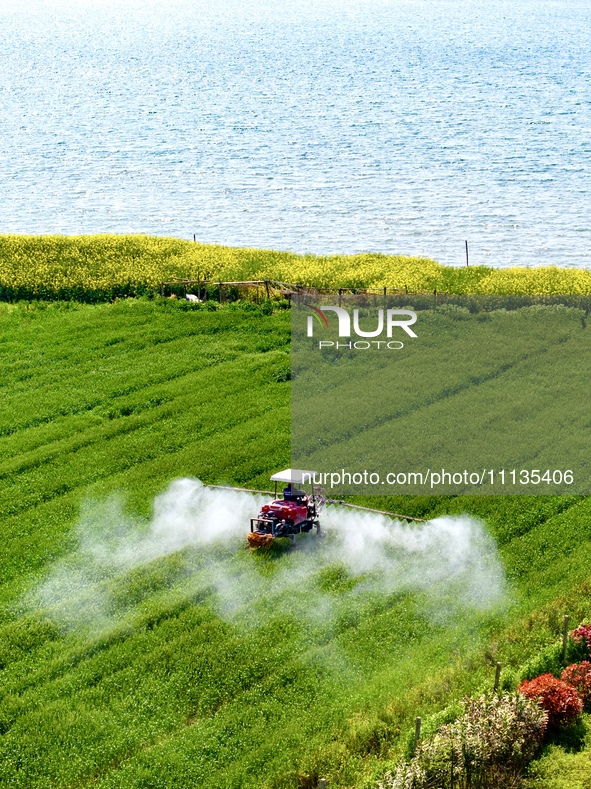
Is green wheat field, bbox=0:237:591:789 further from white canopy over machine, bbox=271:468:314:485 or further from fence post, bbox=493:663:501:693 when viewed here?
white canopy over machine, bbox=271:468:314:485


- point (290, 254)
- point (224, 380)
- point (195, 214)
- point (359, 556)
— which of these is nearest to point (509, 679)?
point (359, 556)

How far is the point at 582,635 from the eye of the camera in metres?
29.5

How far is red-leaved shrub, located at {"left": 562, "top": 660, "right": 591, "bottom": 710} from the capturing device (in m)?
27.8

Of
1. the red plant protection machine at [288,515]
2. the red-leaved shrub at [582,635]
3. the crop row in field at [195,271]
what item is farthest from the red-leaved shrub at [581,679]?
the crop row in field at [195,271]

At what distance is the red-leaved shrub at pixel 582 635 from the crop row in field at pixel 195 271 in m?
30.3

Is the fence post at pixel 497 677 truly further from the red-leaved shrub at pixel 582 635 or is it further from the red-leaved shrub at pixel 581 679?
the red-leaved shrub at pixel 582 635

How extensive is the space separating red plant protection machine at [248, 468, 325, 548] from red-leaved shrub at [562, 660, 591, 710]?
10.6 m

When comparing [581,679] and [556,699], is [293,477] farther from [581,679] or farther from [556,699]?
[556,699]

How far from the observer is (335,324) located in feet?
177

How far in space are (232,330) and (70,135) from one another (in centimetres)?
8631

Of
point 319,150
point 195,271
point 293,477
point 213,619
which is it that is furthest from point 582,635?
point 319,150

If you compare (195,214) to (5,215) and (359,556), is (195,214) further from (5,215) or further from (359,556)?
(359,556)

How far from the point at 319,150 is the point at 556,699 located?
98095mm

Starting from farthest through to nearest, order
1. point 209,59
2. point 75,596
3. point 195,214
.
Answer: point 209,59, point 195,214, point 75,596
